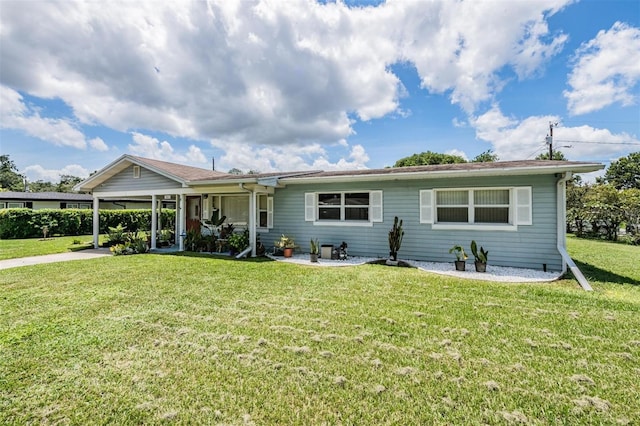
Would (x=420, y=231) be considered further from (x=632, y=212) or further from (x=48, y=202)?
(x=48, y=202)

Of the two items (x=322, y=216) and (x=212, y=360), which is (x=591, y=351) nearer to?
(x=212, y=360)

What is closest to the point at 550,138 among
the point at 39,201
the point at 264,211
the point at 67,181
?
the point at 264,211

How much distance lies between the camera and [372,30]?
1012cm

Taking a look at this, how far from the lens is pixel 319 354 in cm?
324

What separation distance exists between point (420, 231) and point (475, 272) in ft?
6.77

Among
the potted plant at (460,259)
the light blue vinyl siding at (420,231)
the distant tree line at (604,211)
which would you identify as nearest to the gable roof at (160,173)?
the light blue vinyl siding at (420,231)

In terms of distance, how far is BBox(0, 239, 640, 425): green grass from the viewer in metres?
2.35

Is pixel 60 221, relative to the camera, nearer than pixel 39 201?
Yes

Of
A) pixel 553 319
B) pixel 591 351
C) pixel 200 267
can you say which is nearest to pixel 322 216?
pixel 200 267

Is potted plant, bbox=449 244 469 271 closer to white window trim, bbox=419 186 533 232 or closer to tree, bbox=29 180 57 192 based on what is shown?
white window trim, bbox=419 186 533 232

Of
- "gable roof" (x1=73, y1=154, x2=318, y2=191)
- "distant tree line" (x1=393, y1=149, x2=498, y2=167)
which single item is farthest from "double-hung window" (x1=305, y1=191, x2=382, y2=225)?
"distant tree line" (x1=393, y1=149, x2=498, y2=167)

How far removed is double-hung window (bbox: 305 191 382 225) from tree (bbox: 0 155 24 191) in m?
62.9

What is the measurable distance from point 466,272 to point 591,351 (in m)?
4.35

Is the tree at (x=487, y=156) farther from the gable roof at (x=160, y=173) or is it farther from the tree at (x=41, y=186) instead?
the tree at (x=41, y=186)
